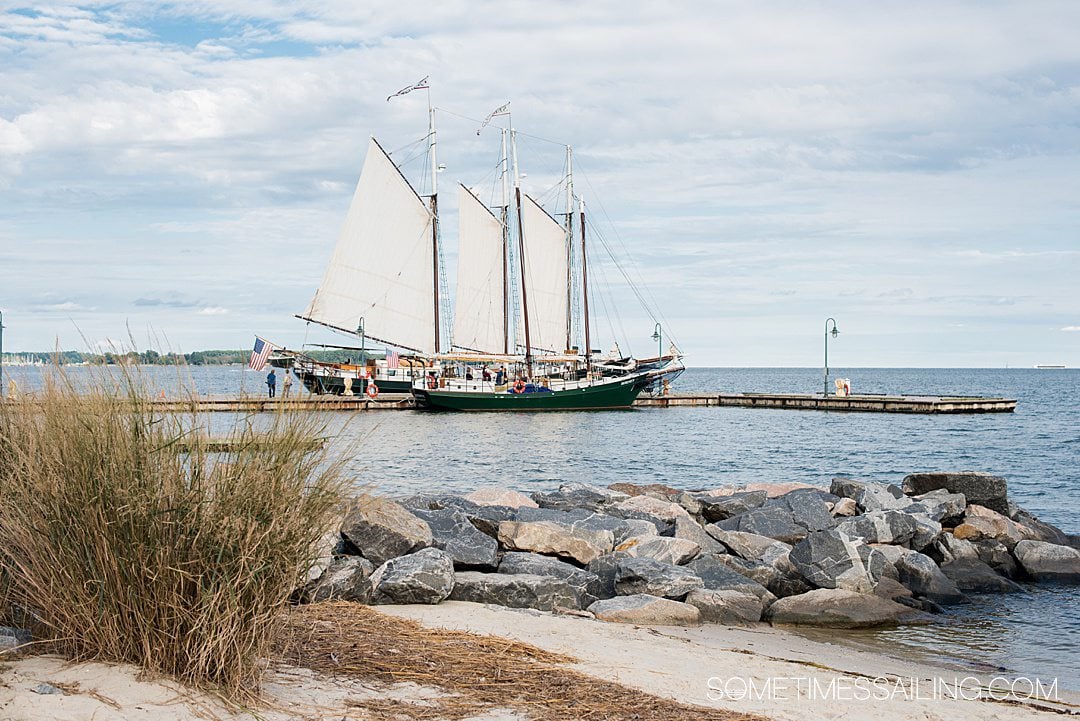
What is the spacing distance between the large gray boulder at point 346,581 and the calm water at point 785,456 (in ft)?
2.22

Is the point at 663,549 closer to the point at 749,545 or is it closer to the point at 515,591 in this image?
the point at 749,545

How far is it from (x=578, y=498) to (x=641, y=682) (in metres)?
9.01

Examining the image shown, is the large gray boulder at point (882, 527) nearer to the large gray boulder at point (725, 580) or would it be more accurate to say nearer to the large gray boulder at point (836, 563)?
the large gray boulder at point (836, 563)

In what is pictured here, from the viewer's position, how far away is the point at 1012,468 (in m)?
28.3

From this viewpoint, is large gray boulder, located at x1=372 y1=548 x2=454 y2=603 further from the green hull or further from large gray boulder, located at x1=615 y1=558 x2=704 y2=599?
the green hull

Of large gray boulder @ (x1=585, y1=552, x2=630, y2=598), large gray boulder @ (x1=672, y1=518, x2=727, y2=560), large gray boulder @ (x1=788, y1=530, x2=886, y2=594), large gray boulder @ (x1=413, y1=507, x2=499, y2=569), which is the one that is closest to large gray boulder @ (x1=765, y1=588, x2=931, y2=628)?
large gray boulder @ (x1=788, y1=530, x2=886, y2=594)

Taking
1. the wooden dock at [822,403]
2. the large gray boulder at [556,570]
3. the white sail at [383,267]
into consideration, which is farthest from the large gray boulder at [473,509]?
the white sail at [383,267]

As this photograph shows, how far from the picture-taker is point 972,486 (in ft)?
48.8

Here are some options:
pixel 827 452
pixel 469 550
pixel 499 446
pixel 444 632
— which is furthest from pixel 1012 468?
pixel 444 632

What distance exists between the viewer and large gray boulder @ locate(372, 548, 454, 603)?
7.36 metres

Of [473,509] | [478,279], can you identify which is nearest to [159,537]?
[473,509]

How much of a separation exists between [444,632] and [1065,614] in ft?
24.0

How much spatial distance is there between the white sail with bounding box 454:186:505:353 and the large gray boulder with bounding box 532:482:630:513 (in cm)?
4246

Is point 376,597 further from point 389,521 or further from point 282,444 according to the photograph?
point 282,444
